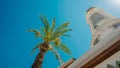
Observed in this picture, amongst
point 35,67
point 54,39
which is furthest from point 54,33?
point 35,67

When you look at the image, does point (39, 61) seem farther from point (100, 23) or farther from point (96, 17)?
point (96, 17)

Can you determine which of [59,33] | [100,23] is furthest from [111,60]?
[100,23]

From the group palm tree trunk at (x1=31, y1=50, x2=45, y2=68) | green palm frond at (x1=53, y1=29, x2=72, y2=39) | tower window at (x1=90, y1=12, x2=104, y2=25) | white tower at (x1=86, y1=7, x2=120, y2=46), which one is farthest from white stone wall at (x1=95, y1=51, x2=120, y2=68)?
tower window at (x1=90, y1=12, x2=104, y2=25)

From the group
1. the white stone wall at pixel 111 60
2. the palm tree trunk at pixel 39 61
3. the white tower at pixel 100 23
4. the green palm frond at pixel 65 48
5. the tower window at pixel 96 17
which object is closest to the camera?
the white stone wall at pixel 111 60

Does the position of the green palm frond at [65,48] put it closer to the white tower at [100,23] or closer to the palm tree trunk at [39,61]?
the white tower at [100,23]

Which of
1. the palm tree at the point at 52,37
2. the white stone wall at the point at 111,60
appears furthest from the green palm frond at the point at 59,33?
the white stone wall at the point at 111,60

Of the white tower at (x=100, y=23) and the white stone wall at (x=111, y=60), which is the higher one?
the white tower at (x=100, y=23)

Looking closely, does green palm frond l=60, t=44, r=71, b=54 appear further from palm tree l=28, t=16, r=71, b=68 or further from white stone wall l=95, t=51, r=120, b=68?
white stone wall l=95, t=51, r=120, b=68

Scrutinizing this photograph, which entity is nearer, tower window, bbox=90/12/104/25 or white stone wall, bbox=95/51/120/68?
white stone wall, bbox=95/51/120/68

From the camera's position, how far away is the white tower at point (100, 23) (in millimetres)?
24891

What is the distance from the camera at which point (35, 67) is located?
786 inches

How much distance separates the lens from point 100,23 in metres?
28.4

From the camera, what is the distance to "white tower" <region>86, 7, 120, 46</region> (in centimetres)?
2489

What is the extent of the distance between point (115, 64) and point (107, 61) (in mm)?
599
